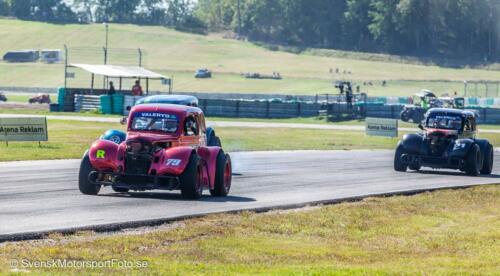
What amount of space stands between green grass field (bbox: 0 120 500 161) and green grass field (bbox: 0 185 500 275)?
14.4 meters

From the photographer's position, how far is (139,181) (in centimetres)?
1925

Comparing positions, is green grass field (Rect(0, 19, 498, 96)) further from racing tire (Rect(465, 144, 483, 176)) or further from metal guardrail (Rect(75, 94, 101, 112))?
racing tire (Rect(465, 144, 483, 176))

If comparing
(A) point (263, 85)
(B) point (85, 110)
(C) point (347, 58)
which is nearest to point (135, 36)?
(C) point (347, 58)

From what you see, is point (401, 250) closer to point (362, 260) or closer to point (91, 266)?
point (362, 260)

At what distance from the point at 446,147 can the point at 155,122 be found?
1093cm

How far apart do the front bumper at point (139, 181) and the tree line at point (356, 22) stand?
122 metres

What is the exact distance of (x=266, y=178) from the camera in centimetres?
Answer: 2558

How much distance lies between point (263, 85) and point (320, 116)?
1823 inches

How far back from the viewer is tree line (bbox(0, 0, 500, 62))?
143625mm

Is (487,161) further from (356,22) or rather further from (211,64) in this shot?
(356,22)

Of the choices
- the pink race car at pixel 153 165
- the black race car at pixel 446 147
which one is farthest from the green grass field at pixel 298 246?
the black race car at pixel 446 147

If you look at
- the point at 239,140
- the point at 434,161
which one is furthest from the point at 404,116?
the point at 434,161

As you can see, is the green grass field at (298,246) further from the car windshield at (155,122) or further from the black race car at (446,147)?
the black race car at (446,147)

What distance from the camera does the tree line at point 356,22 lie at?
14362 cm
